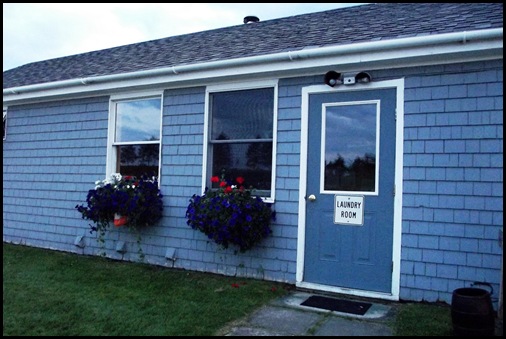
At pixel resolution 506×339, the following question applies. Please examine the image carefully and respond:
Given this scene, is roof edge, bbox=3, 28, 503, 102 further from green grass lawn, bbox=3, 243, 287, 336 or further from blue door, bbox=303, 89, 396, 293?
green grass lawn, bbox=3, 243, 287, 336

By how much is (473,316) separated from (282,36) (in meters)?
4.25

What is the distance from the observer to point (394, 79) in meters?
4.35

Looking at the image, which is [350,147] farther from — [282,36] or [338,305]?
[282,36]

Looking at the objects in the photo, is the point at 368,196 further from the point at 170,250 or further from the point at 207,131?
the point at 170,250

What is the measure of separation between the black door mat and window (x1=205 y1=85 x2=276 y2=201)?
49.5 inches

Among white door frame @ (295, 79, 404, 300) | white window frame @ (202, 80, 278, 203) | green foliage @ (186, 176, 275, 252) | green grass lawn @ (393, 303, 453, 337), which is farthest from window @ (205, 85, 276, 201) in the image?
green grass lawn @ (393, 303, 453, 337)

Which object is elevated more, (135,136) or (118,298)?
(135,136)

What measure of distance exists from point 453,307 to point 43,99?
6.56 metres

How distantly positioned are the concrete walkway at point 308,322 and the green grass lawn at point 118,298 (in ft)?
0.54

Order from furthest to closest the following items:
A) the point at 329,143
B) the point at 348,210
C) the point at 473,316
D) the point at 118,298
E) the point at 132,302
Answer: the point at 329,143 → the point at 348,210 → the point at 118,298 → the point at 132,302 → the point at 473,316

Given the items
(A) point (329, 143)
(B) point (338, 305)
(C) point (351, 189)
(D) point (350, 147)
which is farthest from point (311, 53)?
(B) point (338, 305)

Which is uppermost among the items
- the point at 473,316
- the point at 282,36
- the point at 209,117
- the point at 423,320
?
the point at 282,36

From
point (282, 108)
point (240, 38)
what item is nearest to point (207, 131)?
point (282, 108)

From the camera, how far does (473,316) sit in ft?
10.1
